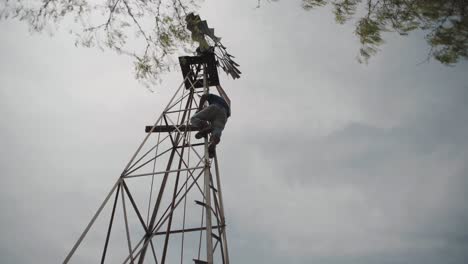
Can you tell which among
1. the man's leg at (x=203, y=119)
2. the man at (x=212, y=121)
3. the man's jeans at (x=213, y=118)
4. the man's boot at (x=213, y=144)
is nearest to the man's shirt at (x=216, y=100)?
the man at (x=212, y=121)

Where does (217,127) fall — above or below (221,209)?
above

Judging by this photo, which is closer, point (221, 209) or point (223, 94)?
point (221, 209)

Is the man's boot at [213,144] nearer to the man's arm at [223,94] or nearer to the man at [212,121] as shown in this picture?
the man at [212,121]

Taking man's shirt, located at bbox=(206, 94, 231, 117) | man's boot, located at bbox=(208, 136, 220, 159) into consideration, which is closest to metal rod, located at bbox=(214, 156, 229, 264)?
man's boot, located at bbox=(208, 136, 220, 159)

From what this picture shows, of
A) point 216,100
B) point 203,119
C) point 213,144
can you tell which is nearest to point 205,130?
point 203,119

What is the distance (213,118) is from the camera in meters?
6.77

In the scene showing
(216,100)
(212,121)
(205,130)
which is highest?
(216,100)

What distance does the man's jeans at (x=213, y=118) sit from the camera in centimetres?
668

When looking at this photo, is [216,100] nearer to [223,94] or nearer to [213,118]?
[213,118]

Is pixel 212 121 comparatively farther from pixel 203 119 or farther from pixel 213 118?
pixel 203 119

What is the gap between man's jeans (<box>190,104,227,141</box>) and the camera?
668 centimetres

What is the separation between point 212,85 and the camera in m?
8.32

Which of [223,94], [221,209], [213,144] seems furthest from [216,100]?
[221,209]

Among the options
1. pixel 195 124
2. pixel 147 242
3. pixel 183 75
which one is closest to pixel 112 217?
pixel 147 242
